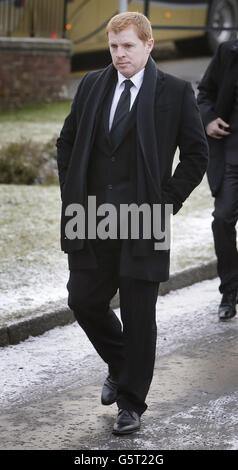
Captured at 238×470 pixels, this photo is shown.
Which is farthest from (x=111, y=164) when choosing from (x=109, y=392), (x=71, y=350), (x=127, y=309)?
(x=71, y=350)

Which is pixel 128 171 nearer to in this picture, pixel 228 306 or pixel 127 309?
pixel 127 309

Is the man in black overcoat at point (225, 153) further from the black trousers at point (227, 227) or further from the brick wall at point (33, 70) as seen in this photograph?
the brick wall at point (33, 70)

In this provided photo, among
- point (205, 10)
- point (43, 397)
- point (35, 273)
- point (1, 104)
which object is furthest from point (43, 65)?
point (43, 397)

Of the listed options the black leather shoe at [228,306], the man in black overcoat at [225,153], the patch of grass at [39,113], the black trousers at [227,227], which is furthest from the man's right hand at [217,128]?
the patch of grass at [39,113]

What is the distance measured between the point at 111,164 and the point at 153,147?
22cm

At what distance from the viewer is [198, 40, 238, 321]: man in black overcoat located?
7.14 m

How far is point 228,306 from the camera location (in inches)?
288

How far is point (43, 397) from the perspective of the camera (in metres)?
5.75

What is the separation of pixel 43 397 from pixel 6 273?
8.05ft

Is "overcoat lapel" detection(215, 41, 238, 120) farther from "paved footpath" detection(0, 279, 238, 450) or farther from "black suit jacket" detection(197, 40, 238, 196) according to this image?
"paved footpath" detection(0, 279, 238, 450)

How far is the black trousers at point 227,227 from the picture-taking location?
7152mm
